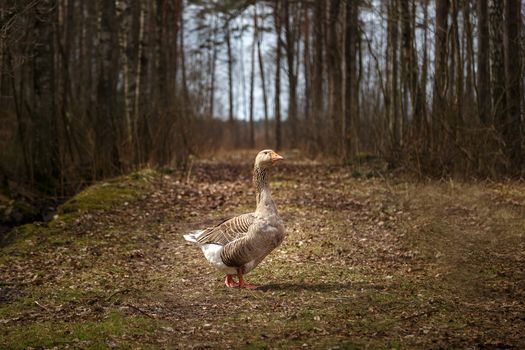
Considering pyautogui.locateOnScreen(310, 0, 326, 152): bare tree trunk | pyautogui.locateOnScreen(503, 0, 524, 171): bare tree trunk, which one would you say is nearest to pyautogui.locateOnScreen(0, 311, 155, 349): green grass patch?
pyautogui.locateOnScreen(503, 0, 524, 171): bare tree trunk

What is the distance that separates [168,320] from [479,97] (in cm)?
1120

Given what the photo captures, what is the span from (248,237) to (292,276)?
1.33 meters

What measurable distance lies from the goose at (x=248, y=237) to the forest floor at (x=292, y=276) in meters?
0.35

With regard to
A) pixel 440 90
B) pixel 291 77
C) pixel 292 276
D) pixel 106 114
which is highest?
pixel 291 77

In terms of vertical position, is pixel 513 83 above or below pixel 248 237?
above

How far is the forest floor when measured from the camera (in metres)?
5.69

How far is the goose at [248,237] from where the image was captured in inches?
276

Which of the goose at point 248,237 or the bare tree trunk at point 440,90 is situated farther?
the bare tree trunk at point 440,90

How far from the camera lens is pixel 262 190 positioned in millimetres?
7406

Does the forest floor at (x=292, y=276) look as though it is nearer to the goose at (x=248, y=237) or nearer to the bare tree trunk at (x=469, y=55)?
the goose at (x=248, y=237)

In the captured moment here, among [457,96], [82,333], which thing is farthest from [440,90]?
[82,333]

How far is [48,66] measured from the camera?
51.2 ft

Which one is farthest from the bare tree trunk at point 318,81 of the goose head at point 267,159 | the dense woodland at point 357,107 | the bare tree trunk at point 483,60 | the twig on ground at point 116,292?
the twig on ground at point 116,292

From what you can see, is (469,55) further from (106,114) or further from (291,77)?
(291,77)
